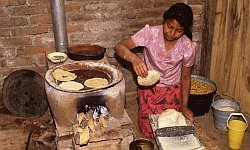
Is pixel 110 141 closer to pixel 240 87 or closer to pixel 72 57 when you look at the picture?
pixel 72 57

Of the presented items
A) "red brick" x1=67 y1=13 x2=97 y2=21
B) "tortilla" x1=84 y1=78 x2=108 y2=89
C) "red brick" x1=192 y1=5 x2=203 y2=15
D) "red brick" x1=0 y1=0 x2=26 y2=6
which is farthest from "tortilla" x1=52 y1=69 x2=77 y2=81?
"red brick" x1=192 y1=5 x2=203 y2=15

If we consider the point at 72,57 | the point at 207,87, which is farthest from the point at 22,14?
the point at 207,87

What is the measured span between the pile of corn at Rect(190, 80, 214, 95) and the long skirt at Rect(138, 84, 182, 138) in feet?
1.86

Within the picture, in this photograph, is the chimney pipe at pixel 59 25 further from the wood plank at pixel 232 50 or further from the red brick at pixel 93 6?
the wood plank at pixel 232 50

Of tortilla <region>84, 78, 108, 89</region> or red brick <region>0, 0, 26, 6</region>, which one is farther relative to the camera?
red brick <region>0, 0, 26, 6</region>

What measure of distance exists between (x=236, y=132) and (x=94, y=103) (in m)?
1.87

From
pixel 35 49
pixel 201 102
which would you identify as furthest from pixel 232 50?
pixel 35 49

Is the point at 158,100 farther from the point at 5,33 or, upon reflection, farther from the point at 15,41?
the point at 5,33

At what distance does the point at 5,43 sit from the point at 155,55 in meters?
2.20

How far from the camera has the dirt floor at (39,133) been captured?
4531 millimetres

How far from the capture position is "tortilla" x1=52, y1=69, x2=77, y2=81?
13.8ft

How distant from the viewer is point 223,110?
4.89 meters

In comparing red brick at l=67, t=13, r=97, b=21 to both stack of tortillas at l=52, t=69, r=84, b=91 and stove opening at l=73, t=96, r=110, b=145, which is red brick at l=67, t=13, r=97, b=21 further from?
stove opening at l=73, t=96, r=110, b=145

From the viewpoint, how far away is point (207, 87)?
547 cm
